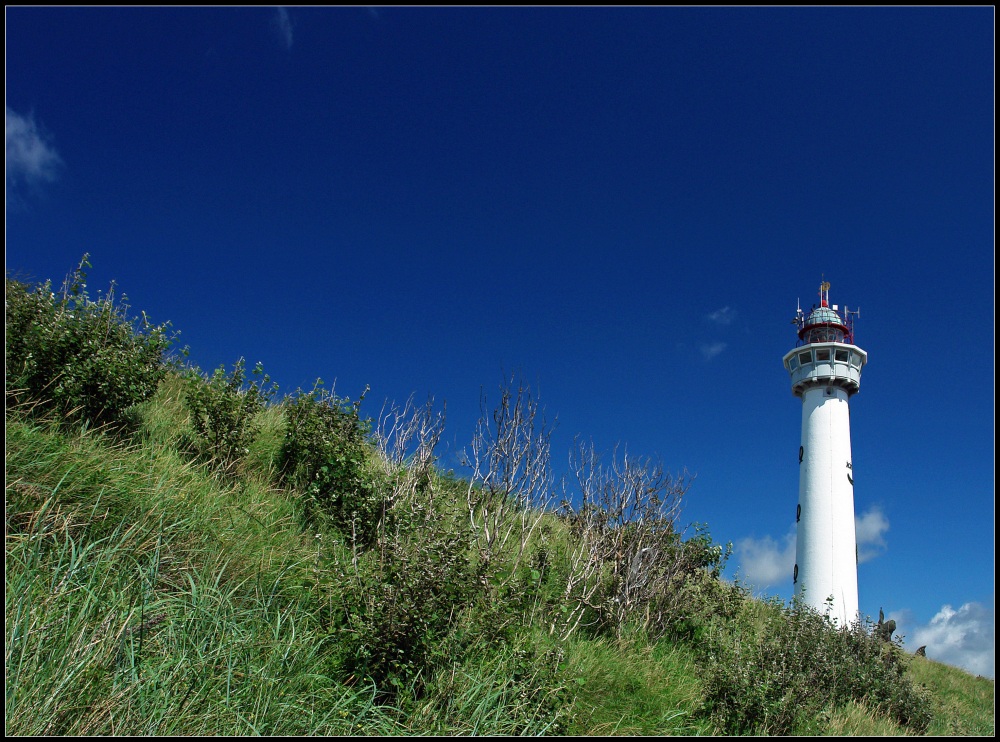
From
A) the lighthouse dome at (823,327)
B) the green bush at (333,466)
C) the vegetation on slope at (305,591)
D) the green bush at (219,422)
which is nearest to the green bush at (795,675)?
the vegetation on slope at (305,591)

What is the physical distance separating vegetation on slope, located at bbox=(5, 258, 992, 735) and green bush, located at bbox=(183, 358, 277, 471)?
0.04 m

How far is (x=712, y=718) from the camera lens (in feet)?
22.5

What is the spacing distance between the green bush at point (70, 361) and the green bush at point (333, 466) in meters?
2.28

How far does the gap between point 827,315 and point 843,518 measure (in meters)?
9.64

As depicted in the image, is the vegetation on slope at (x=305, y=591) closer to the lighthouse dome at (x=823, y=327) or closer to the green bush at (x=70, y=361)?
the green bush at (x=70, y=361)

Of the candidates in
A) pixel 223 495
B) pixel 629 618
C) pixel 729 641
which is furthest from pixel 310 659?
pixel 729 641

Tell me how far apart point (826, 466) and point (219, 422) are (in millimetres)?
21950

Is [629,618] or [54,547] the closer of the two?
[54,547]

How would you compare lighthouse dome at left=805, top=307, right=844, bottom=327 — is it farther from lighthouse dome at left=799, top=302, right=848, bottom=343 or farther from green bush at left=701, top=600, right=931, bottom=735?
green bush at left=701, top=600, right=931, bottom=735

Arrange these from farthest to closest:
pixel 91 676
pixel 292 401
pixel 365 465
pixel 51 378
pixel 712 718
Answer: pixel 292 401 < pixel 365 465 < pixel 51 378 < pixel 712 718 < pixel 91 676

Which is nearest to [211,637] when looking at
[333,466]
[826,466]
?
[333,466]

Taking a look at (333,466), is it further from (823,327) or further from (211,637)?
(823,327)

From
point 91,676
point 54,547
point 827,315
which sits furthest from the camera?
point 827,315

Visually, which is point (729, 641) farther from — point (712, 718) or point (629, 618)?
point (712, 718)
